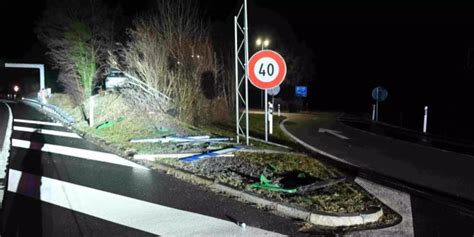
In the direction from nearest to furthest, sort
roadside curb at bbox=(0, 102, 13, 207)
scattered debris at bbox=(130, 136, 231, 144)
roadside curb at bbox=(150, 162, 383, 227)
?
roadside curb at bbox=(150, 162, 383, 227)
roadside curb at bbox=(0, 102, 13, 207)
scattered debris at bbox=(130, 136, 231, 144)

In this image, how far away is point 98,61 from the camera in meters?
27.8

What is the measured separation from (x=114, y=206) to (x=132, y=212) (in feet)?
1.47

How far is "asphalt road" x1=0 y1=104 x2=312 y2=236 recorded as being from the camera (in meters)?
5.20

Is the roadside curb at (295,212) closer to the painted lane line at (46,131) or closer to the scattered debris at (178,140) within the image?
the scattered debris at (178,140)

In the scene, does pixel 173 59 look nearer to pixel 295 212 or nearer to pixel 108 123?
pixel 108 123

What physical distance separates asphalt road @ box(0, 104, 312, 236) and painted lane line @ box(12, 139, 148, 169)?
5.4 inches

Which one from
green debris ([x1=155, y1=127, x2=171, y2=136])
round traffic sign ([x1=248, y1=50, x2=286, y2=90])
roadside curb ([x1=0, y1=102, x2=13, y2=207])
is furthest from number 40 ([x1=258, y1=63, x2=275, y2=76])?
roadside curb ([x1=0, y1=102, x2=13, y2=207])

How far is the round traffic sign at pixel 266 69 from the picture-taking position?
10.0 m

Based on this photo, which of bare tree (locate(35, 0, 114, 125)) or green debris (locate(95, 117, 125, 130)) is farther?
bare tree (locate(35, 0, 114, 125))

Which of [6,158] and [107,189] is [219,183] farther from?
[6,158]

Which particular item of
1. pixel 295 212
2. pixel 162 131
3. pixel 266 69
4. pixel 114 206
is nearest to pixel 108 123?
pixel 162 131

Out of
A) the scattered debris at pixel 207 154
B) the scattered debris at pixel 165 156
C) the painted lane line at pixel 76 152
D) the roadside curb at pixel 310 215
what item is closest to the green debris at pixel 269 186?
the roadside curb at pixel 310 215

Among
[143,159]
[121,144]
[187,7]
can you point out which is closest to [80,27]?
[187,7]

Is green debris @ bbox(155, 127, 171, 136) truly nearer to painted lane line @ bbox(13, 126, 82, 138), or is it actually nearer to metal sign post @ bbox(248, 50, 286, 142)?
painted lane line @ bbox(13, 126, 82, 138)
